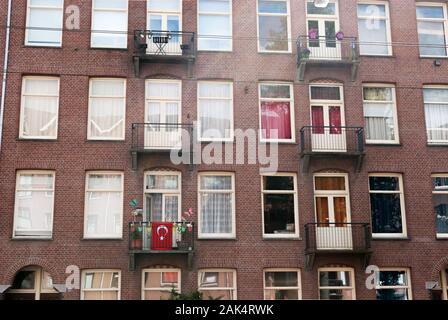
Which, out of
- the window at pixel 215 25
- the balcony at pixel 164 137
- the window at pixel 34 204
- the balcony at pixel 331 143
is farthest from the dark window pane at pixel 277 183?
the window at pixel 34 204

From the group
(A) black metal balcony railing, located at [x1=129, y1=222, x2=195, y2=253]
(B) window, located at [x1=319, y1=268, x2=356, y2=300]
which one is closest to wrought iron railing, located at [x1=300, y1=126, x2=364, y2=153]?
(B) window, located at [x1=319, y1=268, x2=356, y2=300]

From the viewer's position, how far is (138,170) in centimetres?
1950

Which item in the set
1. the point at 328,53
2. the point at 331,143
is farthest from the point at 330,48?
the point at 331,143

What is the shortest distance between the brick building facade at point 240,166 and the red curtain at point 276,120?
412 mm

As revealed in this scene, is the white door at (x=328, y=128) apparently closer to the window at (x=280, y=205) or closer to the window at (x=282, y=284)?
the window at (x=280, y=205)

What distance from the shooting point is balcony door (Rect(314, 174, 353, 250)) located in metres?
19.3

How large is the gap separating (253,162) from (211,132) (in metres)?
1.85

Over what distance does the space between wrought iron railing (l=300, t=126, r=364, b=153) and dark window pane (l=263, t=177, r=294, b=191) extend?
4.05 feet

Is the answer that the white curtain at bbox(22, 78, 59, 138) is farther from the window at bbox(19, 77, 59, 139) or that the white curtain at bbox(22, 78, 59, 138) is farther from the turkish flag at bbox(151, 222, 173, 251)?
the turkish flag at bbox(151, 222, 173, 251)

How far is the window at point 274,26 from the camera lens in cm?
2117

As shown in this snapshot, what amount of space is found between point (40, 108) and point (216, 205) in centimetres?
699
